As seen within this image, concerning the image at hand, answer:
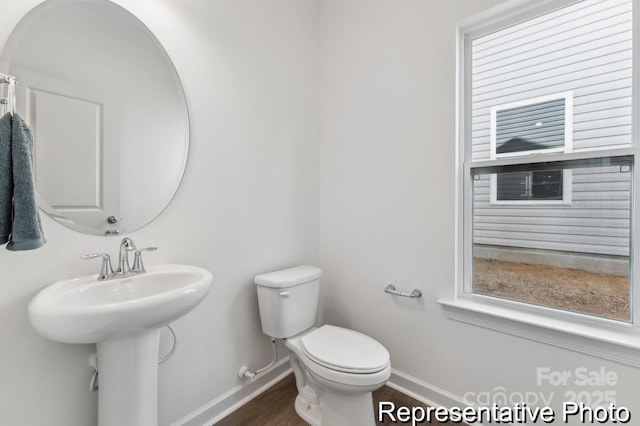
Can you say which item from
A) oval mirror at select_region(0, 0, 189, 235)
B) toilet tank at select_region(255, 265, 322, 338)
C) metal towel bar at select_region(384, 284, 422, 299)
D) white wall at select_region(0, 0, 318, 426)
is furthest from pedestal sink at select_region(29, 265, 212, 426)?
metal towel bar at select_region(384, 284, 422, 299)

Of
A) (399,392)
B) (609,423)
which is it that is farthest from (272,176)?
(609,423)

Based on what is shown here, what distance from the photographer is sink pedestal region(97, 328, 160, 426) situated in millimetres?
1011

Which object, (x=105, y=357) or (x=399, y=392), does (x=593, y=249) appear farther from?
(x=105, y=357)

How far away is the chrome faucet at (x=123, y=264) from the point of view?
1.08 m

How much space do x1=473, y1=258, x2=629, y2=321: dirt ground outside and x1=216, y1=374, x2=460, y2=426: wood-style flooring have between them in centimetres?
79

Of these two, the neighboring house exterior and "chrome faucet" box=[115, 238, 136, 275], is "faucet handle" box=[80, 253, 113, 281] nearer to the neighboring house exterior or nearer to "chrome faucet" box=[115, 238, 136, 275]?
"chrome faucet" box=[115, 238, 136, 275]

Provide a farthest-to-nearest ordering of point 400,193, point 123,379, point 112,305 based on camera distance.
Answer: point 400,193 < point 123,379 < point 112,305

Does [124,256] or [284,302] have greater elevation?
[124,256]

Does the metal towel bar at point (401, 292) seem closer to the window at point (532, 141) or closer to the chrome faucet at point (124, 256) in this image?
the window at point (532, 141)

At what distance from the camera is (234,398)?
1577 mm

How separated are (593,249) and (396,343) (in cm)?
109

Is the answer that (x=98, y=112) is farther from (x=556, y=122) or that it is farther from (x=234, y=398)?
(x=556, y=122)

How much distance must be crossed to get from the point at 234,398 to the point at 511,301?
1549mm

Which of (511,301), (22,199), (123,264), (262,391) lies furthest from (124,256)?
(511,301)
